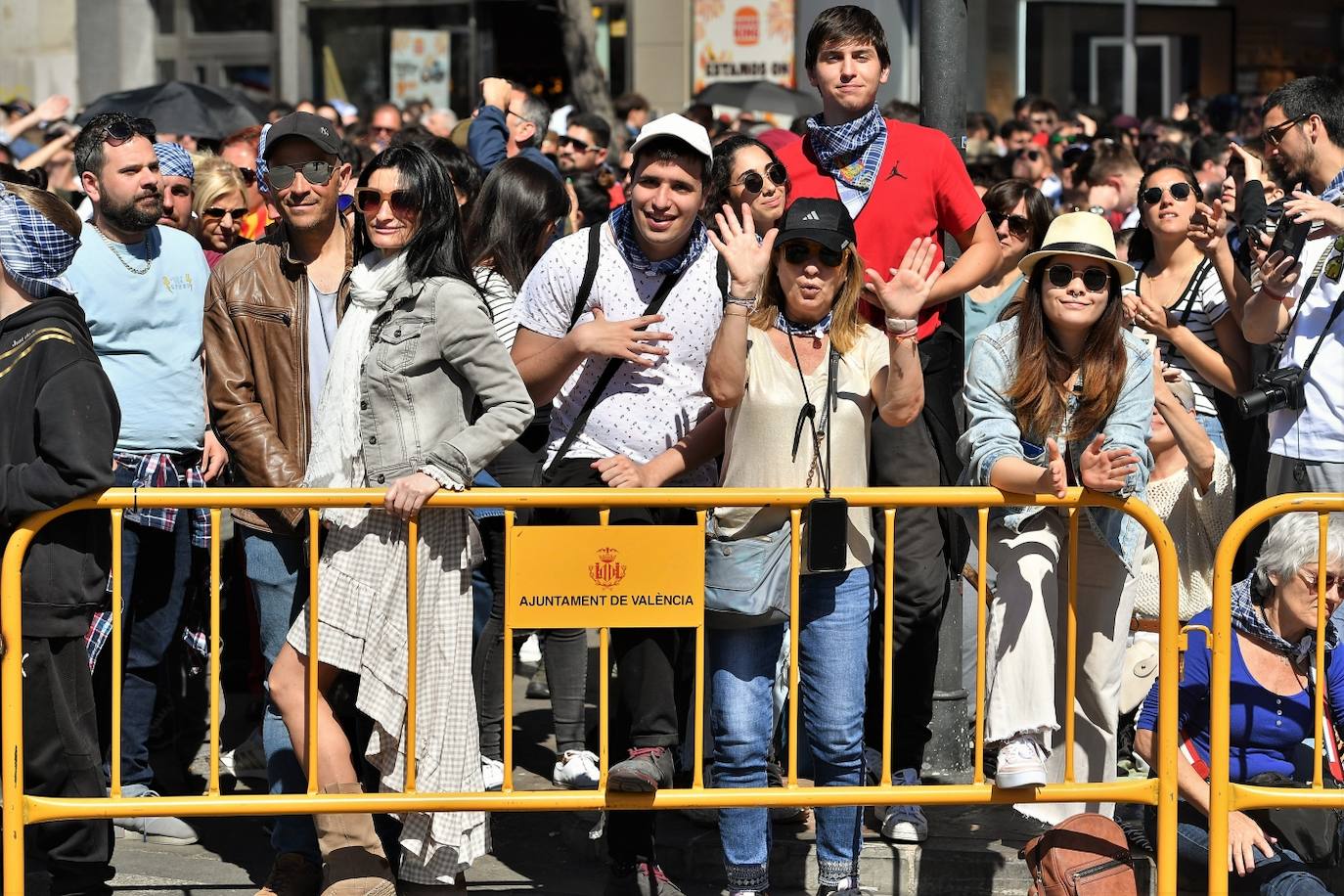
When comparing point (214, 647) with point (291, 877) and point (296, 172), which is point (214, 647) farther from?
point (296, 172)

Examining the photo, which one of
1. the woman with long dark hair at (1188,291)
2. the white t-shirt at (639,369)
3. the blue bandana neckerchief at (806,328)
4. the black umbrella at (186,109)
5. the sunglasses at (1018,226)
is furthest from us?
the black umbrella at (186,109)

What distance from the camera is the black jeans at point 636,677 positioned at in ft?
17.2

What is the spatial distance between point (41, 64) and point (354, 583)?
67.3ft

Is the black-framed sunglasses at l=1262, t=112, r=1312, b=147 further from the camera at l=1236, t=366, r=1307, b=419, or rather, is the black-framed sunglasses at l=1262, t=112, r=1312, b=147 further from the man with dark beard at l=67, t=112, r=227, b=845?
the man with dark beard at l=67, t=112, r=227, b=845

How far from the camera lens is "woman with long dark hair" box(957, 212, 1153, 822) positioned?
16.4 feet

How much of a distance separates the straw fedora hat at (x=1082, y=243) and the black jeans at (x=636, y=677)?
1306mm

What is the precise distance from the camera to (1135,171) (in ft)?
31.6

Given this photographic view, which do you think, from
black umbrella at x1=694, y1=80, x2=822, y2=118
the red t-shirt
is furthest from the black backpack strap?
black umbrella at x1=694, y1=80, x2=822, y2=118

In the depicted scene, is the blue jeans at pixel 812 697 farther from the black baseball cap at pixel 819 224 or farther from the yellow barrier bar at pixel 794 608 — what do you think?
the black baseball cap at pixel 819 224

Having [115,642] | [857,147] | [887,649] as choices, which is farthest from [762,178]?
[115,642]

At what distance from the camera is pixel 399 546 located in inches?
200

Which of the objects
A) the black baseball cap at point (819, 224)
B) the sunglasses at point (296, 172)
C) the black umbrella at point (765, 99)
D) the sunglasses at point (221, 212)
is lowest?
the black baseball cap at point (819, 224)

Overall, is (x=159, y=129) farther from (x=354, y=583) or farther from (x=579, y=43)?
(x=354, y=583)

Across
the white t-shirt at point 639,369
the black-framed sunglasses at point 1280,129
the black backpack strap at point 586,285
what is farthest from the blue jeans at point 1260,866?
the black-framed sunglasses at point 1280,129
